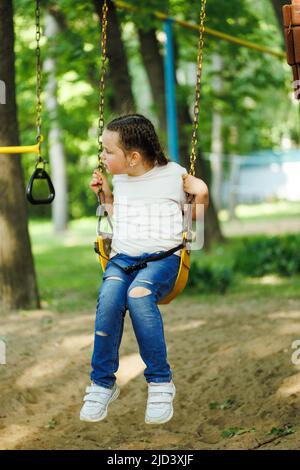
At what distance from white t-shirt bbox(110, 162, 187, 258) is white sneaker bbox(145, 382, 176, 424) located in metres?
0.64

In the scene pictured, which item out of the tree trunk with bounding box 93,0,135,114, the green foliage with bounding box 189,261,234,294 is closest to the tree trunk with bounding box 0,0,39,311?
the green foliage with bounding box 189,261,234,294

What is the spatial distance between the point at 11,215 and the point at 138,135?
3587 millimetres

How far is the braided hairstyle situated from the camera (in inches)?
164

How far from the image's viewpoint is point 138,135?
4164 mm

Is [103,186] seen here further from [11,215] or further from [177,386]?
[11,215]

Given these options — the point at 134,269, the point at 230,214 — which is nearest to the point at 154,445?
the point at 134,269

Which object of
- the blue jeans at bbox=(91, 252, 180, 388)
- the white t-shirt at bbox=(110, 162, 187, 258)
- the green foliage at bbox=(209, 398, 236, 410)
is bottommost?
the green foliage at bbox=(209, 398, 236, 410)

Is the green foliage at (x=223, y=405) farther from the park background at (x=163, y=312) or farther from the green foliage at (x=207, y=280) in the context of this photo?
the green foliage at (x=207, y=280)

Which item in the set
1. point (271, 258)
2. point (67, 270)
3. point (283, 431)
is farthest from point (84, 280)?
point (283, 431)

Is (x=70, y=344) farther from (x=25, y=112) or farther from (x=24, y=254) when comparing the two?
(x=25, y=112)

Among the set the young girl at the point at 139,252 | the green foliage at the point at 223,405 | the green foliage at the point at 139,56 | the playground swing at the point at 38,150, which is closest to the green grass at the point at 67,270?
the green foliage at the point at 139,56

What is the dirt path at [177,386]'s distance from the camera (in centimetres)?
493

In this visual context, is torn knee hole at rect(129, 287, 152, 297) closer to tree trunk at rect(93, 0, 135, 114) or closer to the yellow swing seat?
the yellow swing seat

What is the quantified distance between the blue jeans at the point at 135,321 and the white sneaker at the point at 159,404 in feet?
0.12
